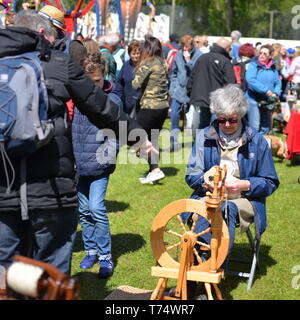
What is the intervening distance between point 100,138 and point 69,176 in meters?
1.68

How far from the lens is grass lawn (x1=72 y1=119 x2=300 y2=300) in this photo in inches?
188

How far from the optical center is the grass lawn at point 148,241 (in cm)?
477

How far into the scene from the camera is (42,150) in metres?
3.04

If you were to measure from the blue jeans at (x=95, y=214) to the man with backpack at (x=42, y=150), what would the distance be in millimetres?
1603

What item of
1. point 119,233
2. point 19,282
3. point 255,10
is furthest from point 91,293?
point 255,10

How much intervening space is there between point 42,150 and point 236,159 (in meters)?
1.97

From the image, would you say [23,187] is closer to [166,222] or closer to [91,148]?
[166,222]

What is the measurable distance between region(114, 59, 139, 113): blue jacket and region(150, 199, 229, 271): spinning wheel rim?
4992 mm

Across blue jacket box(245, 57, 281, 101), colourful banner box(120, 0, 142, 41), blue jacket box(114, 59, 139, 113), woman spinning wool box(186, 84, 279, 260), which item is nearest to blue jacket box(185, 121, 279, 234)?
woman spinning wool box(186, 84, 279, 260)

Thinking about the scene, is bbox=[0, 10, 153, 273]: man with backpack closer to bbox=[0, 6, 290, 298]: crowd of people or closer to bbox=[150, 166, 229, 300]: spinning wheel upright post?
bbox=[0, 6, 290, 298]: crowd of people

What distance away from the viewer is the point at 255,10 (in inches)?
1763

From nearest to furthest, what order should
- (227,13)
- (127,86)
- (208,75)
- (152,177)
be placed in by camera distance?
(152,177) → (127,86) → (208,75) → (227,13)

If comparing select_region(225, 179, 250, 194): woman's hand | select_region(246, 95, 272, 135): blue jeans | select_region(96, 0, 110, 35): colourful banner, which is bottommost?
select_region(246, 95, 272, 135): blue jeans

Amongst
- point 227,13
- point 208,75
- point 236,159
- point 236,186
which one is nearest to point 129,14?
point 208,75
